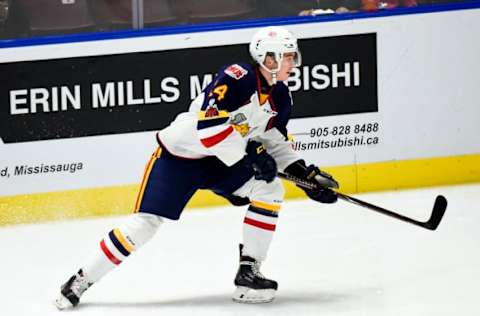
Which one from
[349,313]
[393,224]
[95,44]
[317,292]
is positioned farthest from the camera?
[95,44]

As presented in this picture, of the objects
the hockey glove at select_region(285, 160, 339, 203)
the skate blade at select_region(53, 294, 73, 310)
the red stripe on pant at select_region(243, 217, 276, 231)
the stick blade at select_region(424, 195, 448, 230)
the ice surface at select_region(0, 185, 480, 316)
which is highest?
the hockey glove at select_region(285, 160, 339, 203)

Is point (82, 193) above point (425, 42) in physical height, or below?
below

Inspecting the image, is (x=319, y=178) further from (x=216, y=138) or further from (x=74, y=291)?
(x=74, y=291)

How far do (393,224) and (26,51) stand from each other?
2002mm

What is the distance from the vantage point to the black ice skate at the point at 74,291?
4215 millimetres

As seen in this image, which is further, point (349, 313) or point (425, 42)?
point (425, 42)

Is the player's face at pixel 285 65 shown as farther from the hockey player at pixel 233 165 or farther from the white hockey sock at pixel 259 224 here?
the white hockey sock at pixel 259 224

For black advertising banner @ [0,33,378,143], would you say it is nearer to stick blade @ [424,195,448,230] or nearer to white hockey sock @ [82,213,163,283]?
stick blade @ [424,195,448,230]

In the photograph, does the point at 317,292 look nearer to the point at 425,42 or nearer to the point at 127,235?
the point at 127,235

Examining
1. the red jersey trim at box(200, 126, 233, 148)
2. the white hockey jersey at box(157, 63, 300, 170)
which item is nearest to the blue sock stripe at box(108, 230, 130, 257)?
the white hockey jersey at box(157, 63, 300, 170)

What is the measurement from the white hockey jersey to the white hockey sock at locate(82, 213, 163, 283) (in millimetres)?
271

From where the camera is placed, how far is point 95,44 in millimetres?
5918

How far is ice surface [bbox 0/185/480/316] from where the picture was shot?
13.8ft

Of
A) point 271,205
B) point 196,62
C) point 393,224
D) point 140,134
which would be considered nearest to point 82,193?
point 140,134
